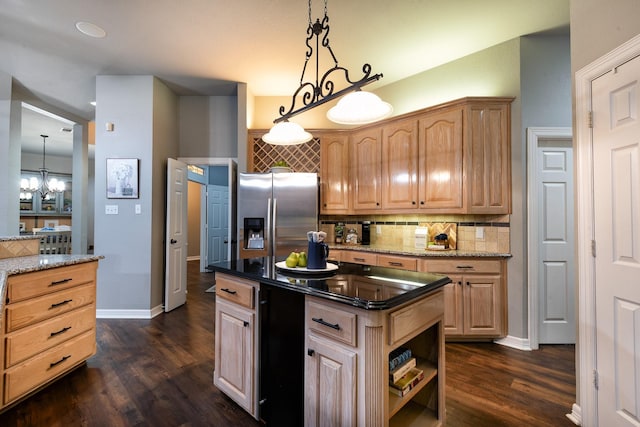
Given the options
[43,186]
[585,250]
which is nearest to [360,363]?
[585,250]

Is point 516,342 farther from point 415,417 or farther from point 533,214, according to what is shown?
point 415,417

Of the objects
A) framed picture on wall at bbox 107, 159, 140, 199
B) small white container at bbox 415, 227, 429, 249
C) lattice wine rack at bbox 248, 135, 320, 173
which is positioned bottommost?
small white container at bbox 415, 227, 429, 249

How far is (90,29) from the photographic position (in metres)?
2.70

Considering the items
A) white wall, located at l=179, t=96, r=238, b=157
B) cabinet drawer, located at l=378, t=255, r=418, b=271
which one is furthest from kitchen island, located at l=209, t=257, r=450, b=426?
white wall, located at l=179, t=96, r=238, b=157

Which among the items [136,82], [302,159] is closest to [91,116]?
[136,82]

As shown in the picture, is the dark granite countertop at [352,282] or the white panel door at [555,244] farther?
the white panel door at [555,244]

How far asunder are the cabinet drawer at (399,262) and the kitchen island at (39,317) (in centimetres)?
267

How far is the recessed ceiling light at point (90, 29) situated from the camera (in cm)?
263

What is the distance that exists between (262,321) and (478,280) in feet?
7.13

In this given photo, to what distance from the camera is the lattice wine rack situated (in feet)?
12.9

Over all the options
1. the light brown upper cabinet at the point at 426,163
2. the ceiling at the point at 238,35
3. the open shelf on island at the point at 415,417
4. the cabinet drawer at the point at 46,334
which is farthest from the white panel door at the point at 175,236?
the open shelf on island at the point at 415,417

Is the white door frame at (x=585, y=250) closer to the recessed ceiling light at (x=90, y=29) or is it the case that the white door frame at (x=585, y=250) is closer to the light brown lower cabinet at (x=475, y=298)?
the light brown lower cabinet at (x=475, y=298)

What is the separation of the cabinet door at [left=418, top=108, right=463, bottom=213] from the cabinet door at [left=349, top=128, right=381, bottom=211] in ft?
1.87

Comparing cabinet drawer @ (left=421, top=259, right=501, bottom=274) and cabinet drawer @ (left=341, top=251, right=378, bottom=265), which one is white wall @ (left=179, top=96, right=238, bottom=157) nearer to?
cabinet drawer @ (left=341, top=251, right=378, bottom=265)
